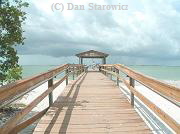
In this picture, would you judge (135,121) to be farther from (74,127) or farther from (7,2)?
(7,2)

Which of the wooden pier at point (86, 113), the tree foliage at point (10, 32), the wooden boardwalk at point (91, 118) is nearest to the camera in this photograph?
the wooden pier at point (86, 113)

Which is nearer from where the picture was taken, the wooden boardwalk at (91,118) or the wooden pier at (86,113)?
the wooden pier at (86,113)

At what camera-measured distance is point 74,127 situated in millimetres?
5363

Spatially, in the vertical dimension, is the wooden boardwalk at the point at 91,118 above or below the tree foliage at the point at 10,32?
below

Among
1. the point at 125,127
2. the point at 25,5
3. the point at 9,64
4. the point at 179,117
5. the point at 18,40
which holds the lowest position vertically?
the point at 179,117

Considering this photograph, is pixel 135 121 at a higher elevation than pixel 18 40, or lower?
lower

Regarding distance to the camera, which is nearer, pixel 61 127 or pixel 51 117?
pixel 61 127

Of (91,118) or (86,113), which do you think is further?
(86,113)

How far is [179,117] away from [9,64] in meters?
6.55

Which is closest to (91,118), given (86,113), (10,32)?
(86,113)

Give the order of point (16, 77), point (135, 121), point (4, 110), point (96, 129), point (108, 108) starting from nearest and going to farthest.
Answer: point (96, 129) < point (135, 121) < point (108, 108) < point (16, 77) < point (4, 110)

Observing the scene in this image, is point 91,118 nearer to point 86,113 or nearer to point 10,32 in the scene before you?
point 86,113

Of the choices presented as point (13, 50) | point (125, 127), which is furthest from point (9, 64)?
point (125, 127)

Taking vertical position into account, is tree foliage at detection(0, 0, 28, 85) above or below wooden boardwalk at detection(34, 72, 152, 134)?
above
